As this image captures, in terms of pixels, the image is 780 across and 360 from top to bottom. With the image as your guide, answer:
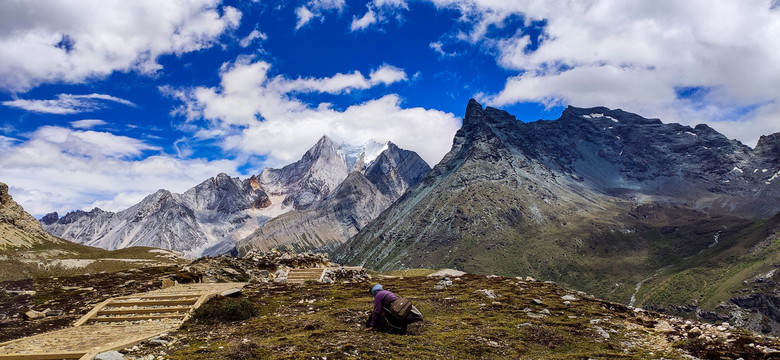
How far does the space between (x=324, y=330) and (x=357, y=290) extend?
51.6 feet

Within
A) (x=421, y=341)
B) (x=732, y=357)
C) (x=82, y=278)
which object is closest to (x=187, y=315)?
(x=421, y=341)

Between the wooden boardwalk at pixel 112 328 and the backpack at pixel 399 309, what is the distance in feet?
39.2

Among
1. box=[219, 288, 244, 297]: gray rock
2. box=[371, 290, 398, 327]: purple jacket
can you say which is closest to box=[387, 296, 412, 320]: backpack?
box=[371, 290, 398, 327]: purple jacket

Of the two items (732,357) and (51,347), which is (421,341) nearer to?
(732,357)

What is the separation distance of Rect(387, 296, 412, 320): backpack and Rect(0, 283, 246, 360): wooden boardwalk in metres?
12.0

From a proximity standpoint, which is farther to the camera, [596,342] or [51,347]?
[596,342]

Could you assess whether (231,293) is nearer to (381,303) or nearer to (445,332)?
(381,303)

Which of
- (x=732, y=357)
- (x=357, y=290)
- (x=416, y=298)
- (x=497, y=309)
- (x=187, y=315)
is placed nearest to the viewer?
(x=732, y=357)

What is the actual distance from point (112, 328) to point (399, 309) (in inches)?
668

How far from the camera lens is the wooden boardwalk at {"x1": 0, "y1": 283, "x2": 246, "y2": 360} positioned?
1858 cm

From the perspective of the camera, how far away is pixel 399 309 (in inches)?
870

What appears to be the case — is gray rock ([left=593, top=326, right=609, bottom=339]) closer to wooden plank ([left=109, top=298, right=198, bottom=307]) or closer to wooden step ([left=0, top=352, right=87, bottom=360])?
wooden step ([left=0, top=352, right=87, bottom=360])

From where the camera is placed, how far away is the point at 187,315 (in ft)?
84.6

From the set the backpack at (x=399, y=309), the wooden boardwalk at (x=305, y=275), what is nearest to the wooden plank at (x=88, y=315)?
the wooden boardwalk at (x=305, y=275)
